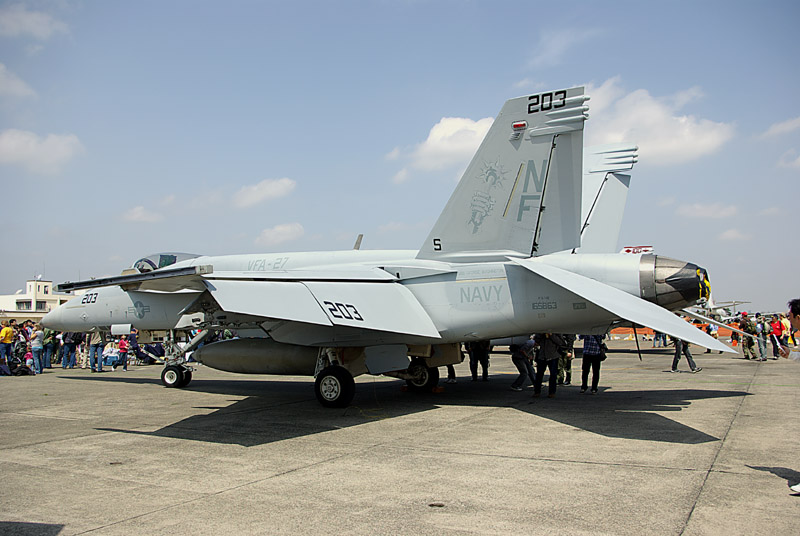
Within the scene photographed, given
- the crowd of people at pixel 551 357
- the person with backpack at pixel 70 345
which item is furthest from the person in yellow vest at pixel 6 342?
the crowd of people at pixel 551 357

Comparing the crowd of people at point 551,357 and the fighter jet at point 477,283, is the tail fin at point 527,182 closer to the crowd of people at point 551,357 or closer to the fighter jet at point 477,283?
the fighter jet at point 477,283

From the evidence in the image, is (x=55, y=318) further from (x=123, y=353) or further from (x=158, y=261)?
(x=123, y=353)

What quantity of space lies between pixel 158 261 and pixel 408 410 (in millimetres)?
7444

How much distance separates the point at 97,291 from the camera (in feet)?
46.3

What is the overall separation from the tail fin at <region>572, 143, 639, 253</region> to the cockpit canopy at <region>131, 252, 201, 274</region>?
9475 millimetres

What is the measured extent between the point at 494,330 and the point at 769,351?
965 inches

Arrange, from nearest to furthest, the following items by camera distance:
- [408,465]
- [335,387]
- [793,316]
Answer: [793,316]
[408,465]
[335,387]

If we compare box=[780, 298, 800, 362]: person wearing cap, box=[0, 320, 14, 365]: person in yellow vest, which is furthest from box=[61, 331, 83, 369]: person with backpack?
box=[780, 298, 800, 362]: person wearing cap

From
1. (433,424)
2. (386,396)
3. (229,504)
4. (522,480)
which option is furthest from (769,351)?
(229,504)

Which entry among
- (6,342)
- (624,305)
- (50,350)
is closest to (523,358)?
(624,305)

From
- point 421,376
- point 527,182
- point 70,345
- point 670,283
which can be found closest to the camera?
point 670,283

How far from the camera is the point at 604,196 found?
45.3 ft

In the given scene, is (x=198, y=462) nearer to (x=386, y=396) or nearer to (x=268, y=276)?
(x=268, y=276)

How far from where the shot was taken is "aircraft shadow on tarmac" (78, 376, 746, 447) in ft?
26.2
